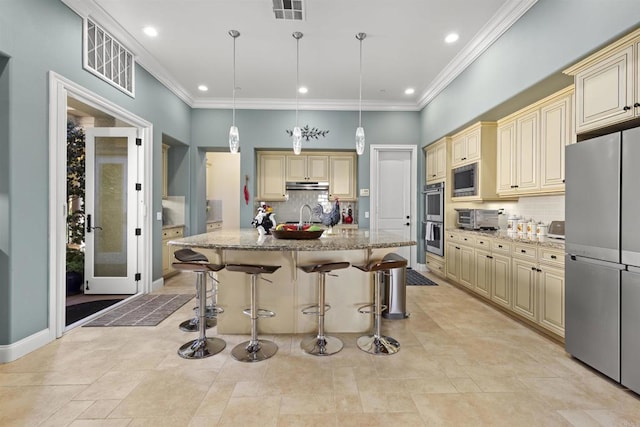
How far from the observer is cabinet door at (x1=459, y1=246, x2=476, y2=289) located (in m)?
4.06

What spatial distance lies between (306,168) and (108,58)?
347 cm

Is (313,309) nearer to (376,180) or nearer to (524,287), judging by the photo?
(524,287)

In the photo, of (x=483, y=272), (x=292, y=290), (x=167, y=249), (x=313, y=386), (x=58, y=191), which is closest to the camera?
(x=313, y=386)

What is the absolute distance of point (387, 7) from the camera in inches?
119

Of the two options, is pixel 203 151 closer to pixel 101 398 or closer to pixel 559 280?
pixel 101 398

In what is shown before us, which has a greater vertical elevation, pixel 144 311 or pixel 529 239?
pixel 529 239

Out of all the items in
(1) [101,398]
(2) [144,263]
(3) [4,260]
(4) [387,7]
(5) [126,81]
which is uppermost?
(4) [387,7]

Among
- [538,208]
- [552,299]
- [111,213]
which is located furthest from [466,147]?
[111,213]

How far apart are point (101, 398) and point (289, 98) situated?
4.81 meters

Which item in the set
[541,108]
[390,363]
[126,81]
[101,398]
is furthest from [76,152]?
[541,108]

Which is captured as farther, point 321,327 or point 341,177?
point 341,177

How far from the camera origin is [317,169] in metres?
6.07

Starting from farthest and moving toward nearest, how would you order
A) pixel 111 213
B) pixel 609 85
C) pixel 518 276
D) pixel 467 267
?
pixel 467 267 → pixel 111 213 → pixel 518 276 → pixel 609 85

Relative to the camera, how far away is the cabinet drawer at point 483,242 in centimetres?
371
